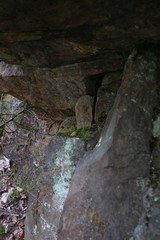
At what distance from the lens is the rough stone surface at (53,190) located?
328 centimetres

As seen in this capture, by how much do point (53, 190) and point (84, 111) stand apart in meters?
1.03

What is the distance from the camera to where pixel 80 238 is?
2.38 metres

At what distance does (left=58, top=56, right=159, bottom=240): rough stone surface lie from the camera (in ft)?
7.55

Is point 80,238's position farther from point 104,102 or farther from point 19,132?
point 19,132

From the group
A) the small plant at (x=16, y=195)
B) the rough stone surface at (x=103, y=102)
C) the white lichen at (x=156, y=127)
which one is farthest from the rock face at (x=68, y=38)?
the small plant at (x=16, y=195)

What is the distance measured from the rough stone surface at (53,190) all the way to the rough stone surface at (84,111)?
0.27 meters

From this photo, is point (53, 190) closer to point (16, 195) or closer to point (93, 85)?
point (93, 85)

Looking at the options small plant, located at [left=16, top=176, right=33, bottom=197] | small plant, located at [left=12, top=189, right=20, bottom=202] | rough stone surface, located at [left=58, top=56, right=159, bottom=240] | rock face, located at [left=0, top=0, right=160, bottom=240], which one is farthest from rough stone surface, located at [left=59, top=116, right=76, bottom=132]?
small plant, located at [left=12, top=189, right=20, bottom=202]

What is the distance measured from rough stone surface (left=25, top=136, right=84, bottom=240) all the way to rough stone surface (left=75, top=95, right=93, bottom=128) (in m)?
0.27

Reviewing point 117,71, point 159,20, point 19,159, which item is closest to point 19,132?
point 19,159

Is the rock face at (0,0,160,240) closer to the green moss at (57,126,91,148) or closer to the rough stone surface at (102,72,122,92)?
the rough stone surface at (102,72,122,92)

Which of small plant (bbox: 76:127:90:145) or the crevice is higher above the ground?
the crevice

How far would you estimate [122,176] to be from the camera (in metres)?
2.38

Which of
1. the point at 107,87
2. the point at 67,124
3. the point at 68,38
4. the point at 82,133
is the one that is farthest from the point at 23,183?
the point at 68,38
